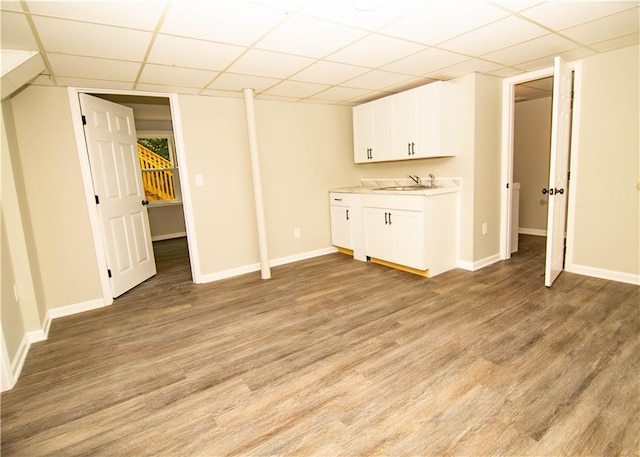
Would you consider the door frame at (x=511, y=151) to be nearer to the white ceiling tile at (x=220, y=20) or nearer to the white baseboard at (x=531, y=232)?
the white baseboard at (x=531, y=232)

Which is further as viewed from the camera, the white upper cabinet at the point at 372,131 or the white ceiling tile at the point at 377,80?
the white upper cabinet at the point at 372,131

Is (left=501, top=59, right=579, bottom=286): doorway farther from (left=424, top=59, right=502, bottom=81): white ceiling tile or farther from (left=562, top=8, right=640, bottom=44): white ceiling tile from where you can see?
(left=424, top=59, right=502, bottom=81): white ceiling tile

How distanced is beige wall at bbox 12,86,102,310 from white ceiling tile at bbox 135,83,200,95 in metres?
0.67

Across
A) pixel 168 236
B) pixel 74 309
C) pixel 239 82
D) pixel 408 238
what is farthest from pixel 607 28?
pixel 168 236

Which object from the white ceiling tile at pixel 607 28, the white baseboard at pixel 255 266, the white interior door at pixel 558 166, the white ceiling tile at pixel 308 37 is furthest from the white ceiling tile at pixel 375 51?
the white baseboard at pixel 255 266

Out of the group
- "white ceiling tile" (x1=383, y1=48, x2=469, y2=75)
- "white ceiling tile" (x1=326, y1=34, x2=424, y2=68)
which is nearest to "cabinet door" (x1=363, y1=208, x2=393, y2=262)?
"white ceiling tile" (x1=383, y1=48, x2=469, y2=75)

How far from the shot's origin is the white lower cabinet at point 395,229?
11.5 feet

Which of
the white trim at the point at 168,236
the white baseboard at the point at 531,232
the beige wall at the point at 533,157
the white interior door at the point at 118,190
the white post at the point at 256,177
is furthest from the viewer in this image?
the white trim at the point at 168,236

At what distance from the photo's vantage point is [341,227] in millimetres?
4656

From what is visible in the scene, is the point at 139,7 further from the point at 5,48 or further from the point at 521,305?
the point at 521,305

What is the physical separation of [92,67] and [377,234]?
3.18 m

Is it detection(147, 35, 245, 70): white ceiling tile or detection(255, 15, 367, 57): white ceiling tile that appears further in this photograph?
detection(147, 35, 245, 70): white ceiling tile

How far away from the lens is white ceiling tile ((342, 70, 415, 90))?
129 inches

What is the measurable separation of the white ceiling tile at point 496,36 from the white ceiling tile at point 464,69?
0.30 meters
